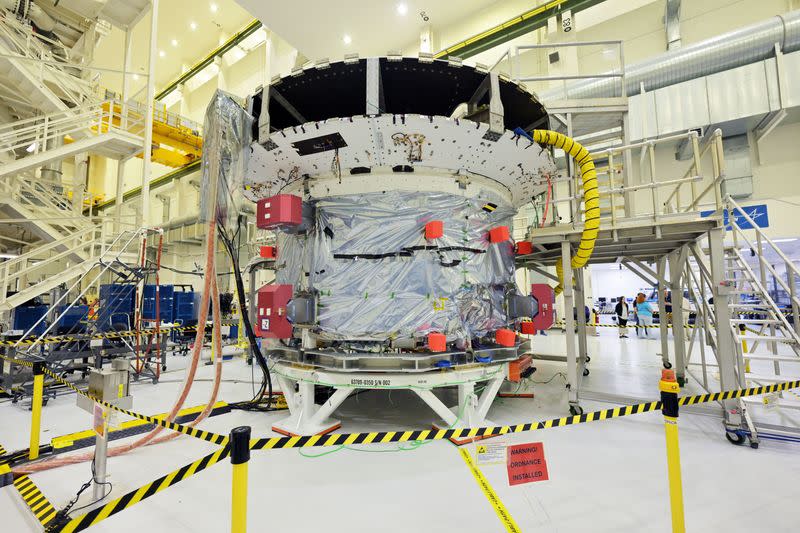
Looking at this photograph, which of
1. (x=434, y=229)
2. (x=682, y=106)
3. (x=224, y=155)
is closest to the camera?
(x=224, y=155)

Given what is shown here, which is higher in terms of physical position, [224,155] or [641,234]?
[224,155]

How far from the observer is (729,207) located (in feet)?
15.1

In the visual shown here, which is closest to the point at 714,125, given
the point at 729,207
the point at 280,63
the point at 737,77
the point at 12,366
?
the point at 737,77

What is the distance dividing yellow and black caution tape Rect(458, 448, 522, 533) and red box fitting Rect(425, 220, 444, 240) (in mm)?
2253

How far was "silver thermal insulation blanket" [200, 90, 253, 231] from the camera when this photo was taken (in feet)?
9.98

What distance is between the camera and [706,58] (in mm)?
9148

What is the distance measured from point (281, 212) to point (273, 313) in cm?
119

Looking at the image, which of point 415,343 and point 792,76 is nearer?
point 415,343

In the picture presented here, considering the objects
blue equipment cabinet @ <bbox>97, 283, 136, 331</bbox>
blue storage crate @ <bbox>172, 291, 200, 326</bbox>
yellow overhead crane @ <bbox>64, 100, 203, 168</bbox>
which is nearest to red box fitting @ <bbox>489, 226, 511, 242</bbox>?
blue equipment cabinet @ <bbox>97, 283, 136, 331</bbox>

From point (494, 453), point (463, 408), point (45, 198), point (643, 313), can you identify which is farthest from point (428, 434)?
point (45, 198)

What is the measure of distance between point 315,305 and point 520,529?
305 cm

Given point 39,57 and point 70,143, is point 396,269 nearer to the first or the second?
point 70,143

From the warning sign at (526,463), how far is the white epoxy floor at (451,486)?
0.45m

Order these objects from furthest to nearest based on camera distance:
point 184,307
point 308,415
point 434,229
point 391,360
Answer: point 184,307, point 434,229, point 308,415, point 391,360
